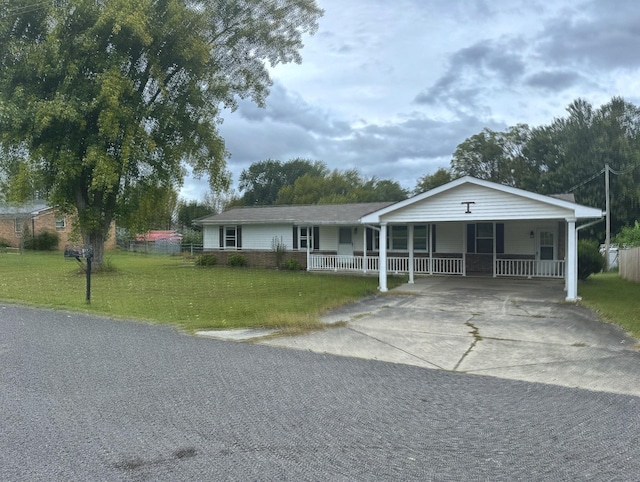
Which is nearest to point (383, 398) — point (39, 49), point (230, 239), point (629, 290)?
point (629, 290)

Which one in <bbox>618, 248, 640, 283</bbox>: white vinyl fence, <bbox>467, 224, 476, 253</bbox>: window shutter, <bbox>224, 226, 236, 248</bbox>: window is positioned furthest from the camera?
<bbox>224, 226, 236, 248</bbox>: window

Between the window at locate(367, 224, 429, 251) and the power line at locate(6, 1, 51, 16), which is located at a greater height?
the power line at locate(6, 1, 51, 16)

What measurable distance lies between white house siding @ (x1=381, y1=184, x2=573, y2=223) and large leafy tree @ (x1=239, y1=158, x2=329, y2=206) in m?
58.7

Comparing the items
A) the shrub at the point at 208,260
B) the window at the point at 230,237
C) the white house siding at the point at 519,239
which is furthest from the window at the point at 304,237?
Answer: the white house siding at the point at 519,239

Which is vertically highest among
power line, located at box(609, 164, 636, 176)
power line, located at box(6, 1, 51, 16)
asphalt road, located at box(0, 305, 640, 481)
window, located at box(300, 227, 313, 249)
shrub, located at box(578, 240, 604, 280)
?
power line, located at box(6, 1, 51, 16)

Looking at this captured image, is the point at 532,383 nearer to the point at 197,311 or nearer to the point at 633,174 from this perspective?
the point at 197,311

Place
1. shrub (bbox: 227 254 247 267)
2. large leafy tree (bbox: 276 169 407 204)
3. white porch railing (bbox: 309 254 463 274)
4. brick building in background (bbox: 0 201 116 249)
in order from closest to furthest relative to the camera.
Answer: white porch railing (bbox: 309 254 463 274) → shrub (bbox: 227 254 247 267) → brick building in background (bbox: 0 201 116 249) → large leafy tree (bbox: 276 169 407 204)

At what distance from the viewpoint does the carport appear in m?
14.1

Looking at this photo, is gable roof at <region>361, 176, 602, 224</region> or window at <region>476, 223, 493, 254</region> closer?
gable roof at <region>361, 176, 602, 224</region>

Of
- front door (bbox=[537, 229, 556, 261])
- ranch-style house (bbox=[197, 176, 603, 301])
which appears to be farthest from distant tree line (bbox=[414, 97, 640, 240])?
front door (bbox=[537, 229, 556, 261])

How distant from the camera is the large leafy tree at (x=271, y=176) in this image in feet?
245

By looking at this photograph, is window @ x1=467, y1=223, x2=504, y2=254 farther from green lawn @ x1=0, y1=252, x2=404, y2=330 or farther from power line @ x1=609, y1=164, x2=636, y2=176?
power line @ x1=609, y1=164, x2=636, y2=176

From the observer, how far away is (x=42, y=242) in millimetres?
39750

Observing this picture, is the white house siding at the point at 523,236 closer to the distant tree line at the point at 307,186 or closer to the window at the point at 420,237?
the window at the point at 420,237
